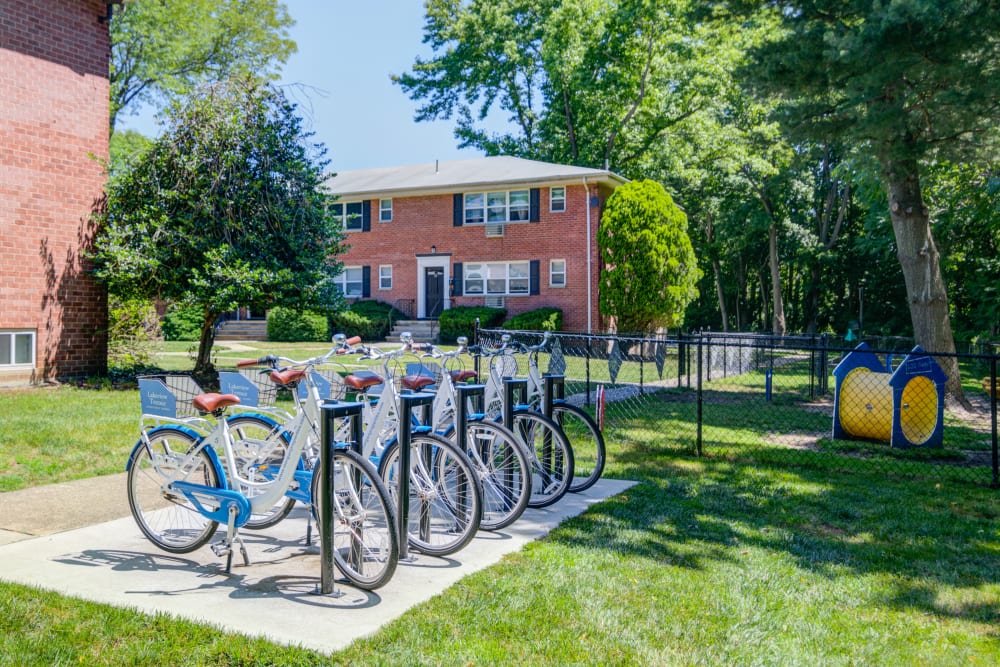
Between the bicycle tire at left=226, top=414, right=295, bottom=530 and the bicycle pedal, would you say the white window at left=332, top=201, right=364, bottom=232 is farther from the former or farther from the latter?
the bicycle pedal

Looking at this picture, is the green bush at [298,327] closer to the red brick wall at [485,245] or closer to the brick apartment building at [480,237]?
the brick apartment building at [480,237]

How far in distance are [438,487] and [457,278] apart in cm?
2424

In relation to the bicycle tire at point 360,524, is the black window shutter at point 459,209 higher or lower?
higher

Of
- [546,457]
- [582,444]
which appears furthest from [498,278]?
[546,457]

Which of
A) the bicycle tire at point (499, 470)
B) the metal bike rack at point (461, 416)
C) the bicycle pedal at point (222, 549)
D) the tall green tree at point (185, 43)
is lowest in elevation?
the bicycle pedal at point (222, 549)

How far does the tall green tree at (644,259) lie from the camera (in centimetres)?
2306

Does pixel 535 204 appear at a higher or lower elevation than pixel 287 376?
higher

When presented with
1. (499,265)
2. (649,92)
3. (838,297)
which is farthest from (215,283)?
(838,297)

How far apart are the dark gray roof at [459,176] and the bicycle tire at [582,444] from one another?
63.4 feet

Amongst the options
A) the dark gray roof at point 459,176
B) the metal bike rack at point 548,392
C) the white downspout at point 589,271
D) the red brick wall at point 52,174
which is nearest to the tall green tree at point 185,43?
the dark gray roof at point 459,176

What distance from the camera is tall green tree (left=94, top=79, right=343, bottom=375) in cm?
1141

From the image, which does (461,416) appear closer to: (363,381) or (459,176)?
(363,381)

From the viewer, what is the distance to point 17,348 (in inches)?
431

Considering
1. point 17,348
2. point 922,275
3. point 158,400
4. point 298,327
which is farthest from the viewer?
point 298,327
